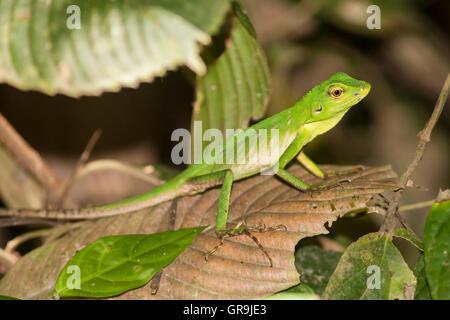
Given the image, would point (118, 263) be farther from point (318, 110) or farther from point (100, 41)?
point (318, 110)

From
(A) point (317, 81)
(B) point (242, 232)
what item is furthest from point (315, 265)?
(A) point (317, 81)

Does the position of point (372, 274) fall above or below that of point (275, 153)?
below

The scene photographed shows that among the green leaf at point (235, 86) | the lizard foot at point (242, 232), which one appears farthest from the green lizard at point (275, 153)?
the lizard foot at point (242, 232)

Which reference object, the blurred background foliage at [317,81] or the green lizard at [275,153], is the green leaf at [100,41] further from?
the blurred background foliage at [317,81]
